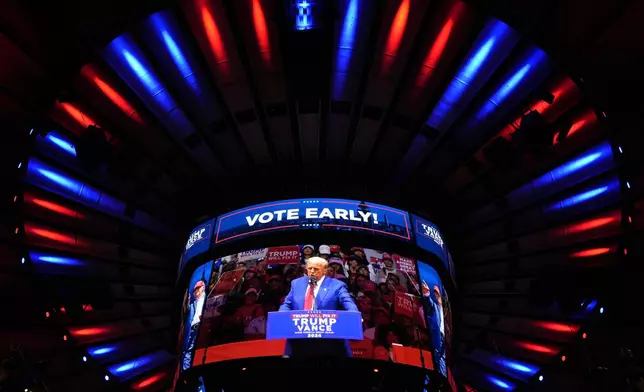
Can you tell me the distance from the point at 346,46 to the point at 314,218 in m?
4.43

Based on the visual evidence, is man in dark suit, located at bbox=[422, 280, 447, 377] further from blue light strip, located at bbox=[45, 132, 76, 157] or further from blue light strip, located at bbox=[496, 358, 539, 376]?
blue light strip, located at bbox=[45, 132, 76, 157]

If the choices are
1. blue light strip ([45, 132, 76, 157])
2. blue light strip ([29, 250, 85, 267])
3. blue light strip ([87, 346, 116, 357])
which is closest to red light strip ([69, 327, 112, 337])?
blue light strip ([87, 346, 116, 357])

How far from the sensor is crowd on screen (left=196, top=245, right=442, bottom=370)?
34.8 ft

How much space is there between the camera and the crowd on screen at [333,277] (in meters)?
10.6

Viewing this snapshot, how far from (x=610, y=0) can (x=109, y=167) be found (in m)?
11.9

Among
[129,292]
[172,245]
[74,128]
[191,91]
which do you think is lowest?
[129,292]

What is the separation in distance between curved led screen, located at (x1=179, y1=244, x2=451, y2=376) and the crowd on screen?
0.07 feet

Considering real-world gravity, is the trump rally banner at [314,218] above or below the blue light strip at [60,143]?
below

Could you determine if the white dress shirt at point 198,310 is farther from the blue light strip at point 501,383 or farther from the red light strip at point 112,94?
the blue light strip at point 501,383

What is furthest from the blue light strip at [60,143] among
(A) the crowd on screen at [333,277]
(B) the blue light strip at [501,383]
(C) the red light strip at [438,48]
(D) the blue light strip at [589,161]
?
(B) the blue light strip at [501,383]

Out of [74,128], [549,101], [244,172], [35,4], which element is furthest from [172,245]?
[549,101]

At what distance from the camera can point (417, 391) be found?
11.3 m

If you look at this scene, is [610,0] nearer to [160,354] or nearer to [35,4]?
[35,4]

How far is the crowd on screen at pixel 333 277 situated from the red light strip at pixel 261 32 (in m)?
4.69
